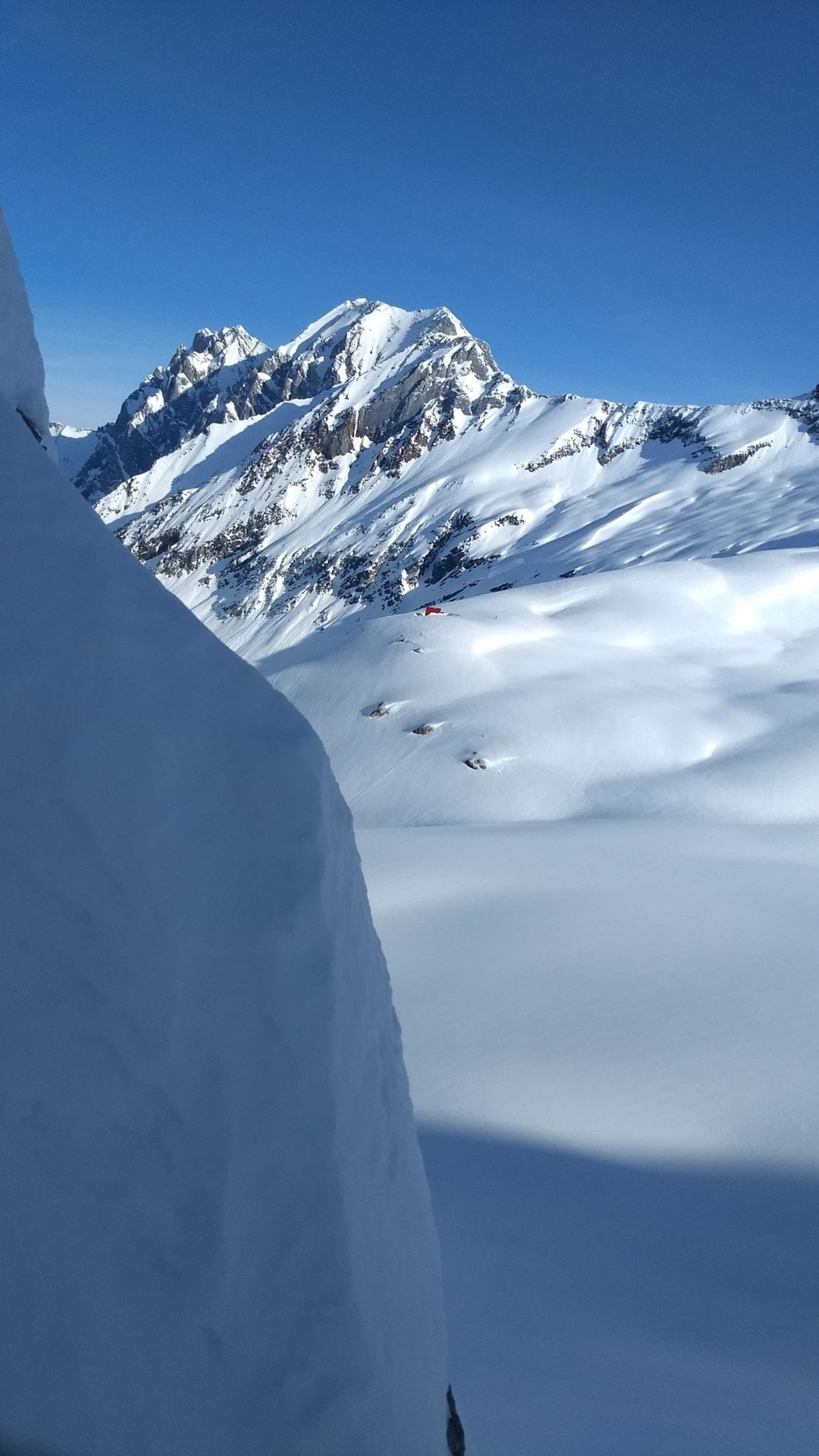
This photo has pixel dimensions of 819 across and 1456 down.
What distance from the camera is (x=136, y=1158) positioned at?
2322 mm

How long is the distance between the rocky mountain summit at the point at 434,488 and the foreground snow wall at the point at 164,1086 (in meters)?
56.3

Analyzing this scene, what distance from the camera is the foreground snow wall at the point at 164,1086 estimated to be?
2225mm

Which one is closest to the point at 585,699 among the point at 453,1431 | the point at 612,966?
the point at 612,966

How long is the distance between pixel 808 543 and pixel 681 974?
49.0 metres

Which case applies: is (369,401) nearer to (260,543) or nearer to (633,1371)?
(260,543)

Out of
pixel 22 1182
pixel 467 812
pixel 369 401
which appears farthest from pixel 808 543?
pixel 369 401

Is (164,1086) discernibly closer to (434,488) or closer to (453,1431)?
(453,1431)

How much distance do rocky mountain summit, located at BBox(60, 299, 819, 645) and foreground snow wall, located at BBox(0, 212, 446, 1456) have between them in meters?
56.3

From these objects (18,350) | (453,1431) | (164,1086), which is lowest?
(453,1431)

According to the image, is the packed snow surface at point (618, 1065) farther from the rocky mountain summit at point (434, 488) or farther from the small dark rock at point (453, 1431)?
the rocky mountain summit at point (434, 488)

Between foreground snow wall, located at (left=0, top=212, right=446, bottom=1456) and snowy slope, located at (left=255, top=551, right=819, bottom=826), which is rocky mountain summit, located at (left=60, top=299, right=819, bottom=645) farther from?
foreground snow wall, located at (left=0, top=212, right=446, bottom=1456)

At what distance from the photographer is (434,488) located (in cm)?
10756

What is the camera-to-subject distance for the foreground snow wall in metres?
2.22

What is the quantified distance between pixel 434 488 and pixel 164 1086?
10993cm
